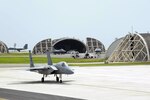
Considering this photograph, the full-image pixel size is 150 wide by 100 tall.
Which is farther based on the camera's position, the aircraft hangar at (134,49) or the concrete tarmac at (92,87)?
the aircraft hangar at (134,49)

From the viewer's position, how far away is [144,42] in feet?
324

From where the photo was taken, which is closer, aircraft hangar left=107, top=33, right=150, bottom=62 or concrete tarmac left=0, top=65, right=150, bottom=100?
concrete tarmac left=0, top=65, right=150, bottom=100

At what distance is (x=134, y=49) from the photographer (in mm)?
101000

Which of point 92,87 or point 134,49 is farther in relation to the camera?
point 134,49

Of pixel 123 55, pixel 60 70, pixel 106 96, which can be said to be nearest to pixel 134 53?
pixel 123 55

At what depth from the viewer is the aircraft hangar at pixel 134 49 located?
98669 millimetres

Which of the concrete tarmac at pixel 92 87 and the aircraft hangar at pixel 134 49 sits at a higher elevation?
→ the aircraft hangar at pixel 134 49

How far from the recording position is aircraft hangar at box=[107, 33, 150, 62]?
98669mm

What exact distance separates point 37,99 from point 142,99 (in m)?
6.60

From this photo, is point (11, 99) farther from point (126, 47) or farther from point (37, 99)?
point (126, 47)

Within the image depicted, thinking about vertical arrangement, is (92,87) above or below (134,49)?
below

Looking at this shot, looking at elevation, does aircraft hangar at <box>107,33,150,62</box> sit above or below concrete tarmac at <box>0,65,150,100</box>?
above

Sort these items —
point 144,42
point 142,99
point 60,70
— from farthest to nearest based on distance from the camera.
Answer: point 144,42
point 60,70
point 142,99

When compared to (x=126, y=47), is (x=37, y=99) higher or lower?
lower
